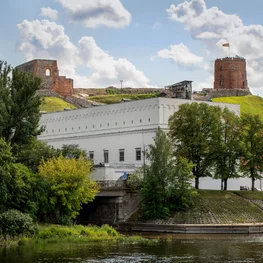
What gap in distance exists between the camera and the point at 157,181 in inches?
2124

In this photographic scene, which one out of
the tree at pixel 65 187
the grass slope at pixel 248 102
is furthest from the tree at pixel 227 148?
the grass slope at pixel 248 102

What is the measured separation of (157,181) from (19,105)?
12902mm

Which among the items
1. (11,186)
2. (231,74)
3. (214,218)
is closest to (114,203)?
(214,218)

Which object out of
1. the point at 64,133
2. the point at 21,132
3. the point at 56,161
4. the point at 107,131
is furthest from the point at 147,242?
the point at 64,133

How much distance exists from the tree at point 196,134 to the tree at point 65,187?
12.0m

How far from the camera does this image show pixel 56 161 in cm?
4969

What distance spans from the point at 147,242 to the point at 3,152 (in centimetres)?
1120

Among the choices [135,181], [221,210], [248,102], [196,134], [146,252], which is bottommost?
[146,252]

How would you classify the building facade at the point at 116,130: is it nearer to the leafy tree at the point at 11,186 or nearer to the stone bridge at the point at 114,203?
the stone bridge at the point at 114,203

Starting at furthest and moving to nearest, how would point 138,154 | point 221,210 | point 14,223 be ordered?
point 138,154 → point 221,210 → point 14,223

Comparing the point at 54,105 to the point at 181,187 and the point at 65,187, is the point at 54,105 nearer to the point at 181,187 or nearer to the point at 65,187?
the point at 181,187

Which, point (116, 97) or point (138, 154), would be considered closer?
point (138, 154)

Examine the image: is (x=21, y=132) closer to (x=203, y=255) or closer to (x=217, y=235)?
(x=217, y=235)

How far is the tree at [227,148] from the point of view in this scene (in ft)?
194
